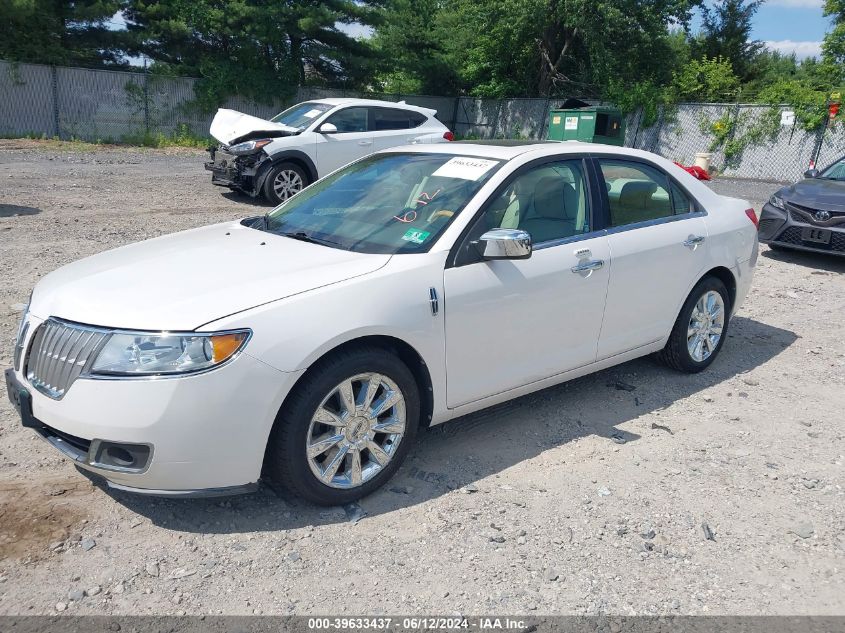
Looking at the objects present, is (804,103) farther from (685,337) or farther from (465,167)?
(465,167)

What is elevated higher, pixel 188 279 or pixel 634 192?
pixel 634 192

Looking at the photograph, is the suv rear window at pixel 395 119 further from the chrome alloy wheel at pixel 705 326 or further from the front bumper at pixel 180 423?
the front bumper at pixel 180 423

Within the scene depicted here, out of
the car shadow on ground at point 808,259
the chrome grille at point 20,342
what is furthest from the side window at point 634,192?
the car shadow on ground at point 808,259

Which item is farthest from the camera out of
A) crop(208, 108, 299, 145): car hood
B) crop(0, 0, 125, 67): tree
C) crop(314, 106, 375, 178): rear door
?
crop(0, 0, 125, 67): tree

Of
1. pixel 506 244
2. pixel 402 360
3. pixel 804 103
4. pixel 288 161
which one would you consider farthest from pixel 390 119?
pixel 804 103

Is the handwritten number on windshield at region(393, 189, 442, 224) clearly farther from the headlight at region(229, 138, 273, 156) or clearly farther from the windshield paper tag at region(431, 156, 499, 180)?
the headlight at region(229, 138, 273, 156)

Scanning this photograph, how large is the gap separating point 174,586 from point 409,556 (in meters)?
0.97

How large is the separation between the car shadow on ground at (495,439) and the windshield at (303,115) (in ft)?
26.8

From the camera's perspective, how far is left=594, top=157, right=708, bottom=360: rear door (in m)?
4.49

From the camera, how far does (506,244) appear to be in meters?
3.65

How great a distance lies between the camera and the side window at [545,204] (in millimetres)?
4016

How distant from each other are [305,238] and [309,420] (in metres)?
1.22

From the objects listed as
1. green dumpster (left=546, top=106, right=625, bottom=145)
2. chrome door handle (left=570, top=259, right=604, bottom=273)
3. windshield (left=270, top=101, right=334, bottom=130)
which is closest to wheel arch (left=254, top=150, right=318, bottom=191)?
windshield (left=270, top=101, right=334, bottom=130)

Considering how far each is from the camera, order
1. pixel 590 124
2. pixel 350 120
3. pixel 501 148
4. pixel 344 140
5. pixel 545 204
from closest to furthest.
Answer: pixel 545 204 < pixel 501 148 < pixel 344 140 < pixel 350 120 < pixel 590 124
